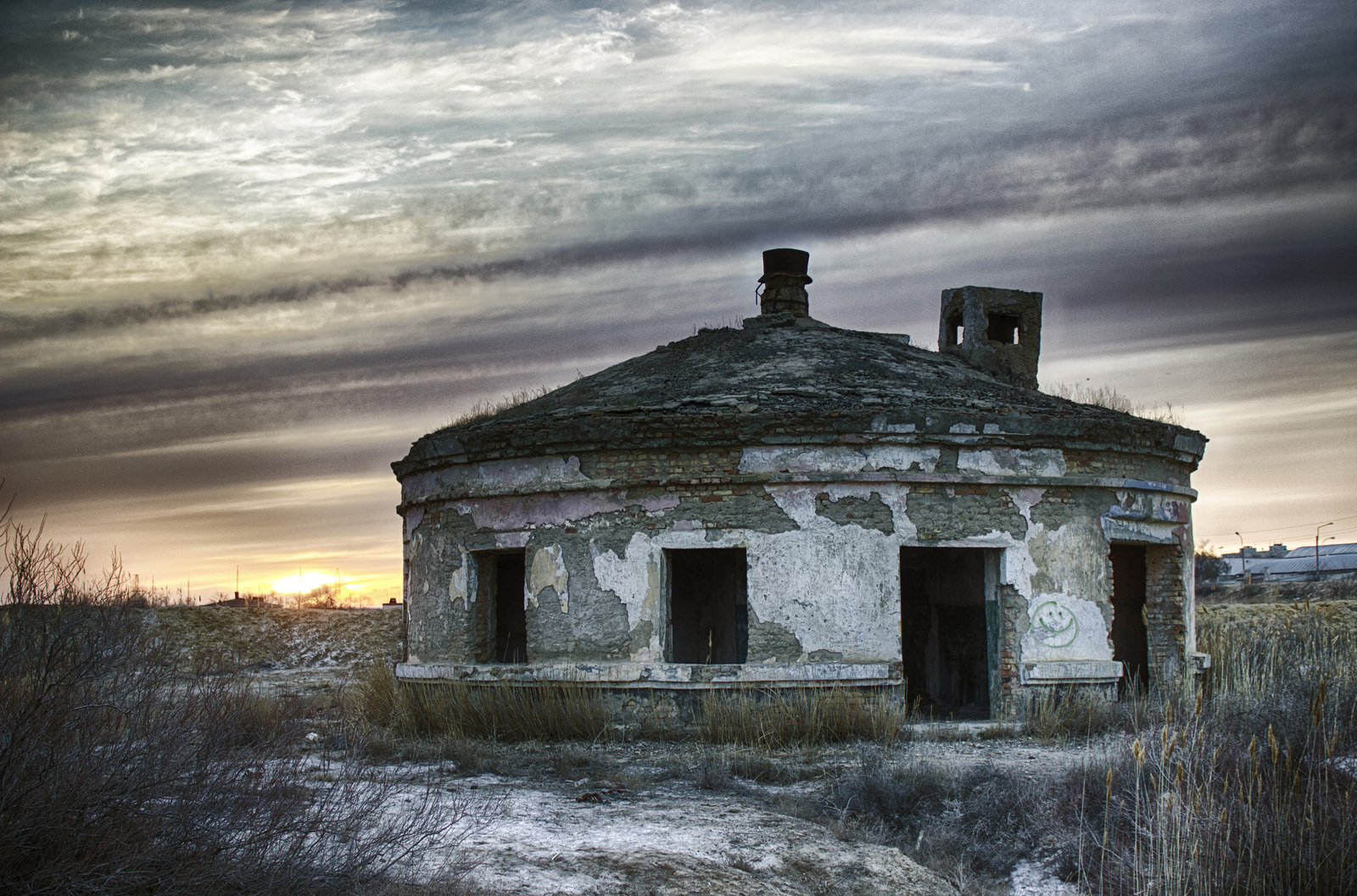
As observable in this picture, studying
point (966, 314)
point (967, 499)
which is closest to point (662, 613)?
point (967, 499)

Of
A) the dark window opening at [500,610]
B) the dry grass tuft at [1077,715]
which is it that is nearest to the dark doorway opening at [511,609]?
the dark window opening at [500,610]

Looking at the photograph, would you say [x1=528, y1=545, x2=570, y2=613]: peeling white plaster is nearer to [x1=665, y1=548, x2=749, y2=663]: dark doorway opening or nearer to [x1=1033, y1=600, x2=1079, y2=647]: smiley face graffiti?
[x1=665, y1=548, x2=749, y2=663]: dark doorway opening

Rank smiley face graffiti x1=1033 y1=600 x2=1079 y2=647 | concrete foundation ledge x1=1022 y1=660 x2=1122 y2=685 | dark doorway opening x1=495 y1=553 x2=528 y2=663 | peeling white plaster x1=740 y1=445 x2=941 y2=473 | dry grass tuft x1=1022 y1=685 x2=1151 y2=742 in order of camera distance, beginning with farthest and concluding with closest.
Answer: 1. dark doorway opening x1=495 y1=553 x2=528 y2=663
2. smiley face graffiti x1=1033 y1=600 x2=1079 y2=647
3. concrete foundation ledge x1=1022 y1=660 x2=1122 y2=685
4. peeling white plaster x1=740 y1=445 x2=941 y2=473
5. dry grass tuft x1=1022 y1=685 x2=1151 y2=742

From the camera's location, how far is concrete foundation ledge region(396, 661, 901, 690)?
10562 mm

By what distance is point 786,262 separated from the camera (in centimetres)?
1537

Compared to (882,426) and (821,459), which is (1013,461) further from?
(821,459)

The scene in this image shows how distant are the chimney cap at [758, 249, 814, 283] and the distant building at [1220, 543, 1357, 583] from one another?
28.0m

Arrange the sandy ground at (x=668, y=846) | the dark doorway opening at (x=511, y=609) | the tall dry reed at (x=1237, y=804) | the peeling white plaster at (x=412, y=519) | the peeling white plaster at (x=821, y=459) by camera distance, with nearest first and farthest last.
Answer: the tall dry reed at (x=1237, y=804) < the sandy ground at (x=668, y=846) < the peeling white plaster at (x=821, y=459) < the peeling white plaster at (x=412, y=519) < the dark doorway opening at (x=511, y=609)

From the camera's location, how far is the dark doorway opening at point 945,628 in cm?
1360

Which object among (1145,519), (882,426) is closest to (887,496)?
(882,426)

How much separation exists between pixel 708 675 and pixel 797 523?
1.61 meters

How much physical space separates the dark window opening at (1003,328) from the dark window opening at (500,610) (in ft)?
22.5

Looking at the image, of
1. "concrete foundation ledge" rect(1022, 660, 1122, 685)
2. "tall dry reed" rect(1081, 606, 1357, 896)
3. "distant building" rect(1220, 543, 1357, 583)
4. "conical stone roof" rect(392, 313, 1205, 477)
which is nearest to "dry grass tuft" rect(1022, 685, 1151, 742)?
"concrete foundation ledge" rect(1022, 660, 1122, 685)

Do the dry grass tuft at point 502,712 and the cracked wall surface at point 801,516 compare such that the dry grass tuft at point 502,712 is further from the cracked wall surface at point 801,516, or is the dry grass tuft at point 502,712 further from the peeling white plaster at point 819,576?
the peeling white plaster at point 819,576
